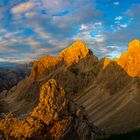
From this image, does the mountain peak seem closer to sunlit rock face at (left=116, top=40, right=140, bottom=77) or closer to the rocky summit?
the rocky summit

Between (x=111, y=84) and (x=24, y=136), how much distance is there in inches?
3236

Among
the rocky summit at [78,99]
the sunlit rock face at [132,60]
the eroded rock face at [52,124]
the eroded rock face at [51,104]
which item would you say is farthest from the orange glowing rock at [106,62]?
the eroded rock face at [52,124]

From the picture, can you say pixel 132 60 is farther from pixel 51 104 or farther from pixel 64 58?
pixel 51 104

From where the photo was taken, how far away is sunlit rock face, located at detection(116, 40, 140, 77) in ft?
313

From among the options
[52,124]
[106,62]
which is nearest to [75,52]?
[106,62]

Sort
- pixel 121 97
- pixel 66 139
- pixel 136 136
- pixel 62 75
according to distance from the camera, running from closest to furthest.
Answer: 1. pixel 136 136
2. pixel 66 139
3. pixel 121 97
4. pixel 62 75

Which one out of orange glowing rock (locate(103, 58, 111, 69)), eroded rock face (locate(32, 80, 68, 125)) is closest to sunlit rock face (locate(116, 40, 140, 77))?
orange glowing rock (locate(103, 58, 111, 69))

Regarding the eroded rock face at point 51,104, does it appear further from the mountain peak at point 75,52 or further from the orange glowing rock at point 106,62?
the mountain peak at point 75,52

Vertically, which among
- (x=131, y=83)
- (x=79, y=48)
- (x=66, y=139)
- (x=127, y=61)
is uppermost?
(x=79, y=48)

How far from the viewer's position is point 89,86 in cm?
12950

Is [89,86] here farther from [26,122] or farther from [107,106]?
[26,122]

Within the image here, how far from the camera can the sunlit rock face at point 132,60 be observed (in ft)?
313

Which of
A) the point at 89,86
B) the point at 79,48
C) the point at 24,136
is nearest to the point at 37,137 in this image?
the point at 24,136

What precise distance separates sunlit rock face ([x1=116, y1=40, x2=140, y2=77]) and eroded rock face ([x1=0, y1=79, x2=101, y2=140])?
7150cm
